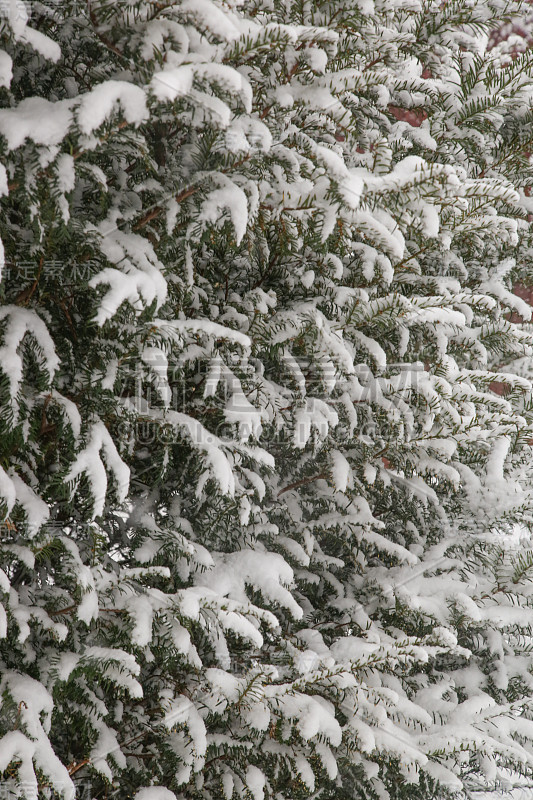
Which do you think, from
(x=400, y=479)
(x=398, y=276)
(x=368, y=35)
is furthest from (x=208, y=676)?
(x=368, y=35)

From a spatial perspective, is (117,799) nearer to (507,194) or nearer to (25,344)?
(25,344)

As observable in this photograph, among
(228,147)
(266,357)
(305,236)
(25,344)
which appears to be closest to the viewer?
(228,147)

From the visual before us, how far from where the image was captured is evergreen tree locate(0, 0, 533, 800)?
1.69 meters

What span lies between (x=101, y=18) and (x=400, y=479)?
2097 mm

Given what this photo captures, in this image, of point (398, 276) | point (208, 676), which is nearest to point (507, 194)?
point (398, 276)

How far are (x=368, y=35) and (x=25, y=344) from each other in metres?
1.65

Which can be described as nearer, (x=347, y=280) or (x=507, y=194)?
(x=507, y=194)

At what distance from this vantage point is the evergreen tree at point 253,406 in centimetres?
169

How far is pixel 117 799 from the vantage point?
7.32 ft

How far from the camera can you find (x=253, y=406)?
223 cm

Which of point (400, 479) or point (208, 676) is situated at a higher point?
point (400, 479)

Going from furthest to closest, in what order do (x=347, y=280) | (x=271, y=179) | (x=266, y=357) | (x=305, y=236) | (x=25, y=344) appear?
(x=347, y=280), (x=266, y=357), (x=305, y=236), (x=271, y=179), (x=25, y=344)

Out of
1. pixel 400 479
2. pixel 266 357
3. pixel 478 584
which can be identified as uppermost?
pixel 266 357

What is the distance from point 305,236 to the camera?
2.18 metres
